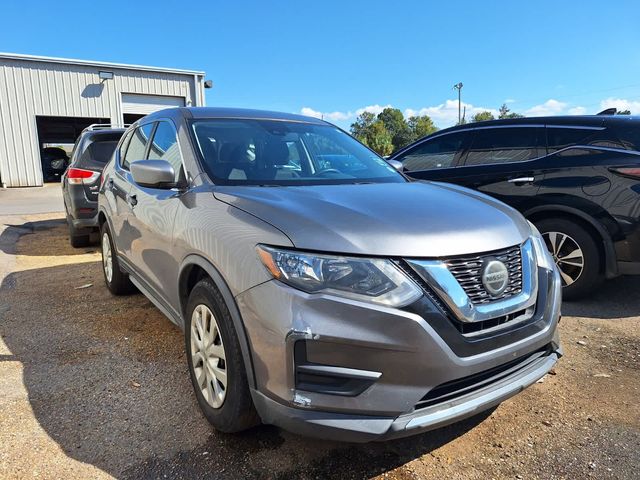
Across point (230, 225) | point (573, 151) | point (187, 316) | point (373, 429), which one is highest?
point (573, 151)

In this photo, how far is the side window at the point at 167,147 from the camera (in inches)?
113

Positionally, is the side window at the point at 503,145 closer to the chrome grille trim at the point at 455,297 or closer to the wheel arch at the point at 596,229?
the wheel arch at the point at 596,229

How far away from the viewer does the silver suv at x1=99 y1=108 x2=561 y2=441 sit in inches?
69.0

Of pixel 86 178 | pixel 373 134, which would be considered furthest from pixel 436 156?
pixel 373 134

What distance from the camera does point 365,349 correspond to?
1738 mm

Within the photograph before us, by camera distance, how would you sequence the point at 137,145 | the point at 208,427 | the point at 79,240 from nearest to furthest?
the point at 208,427, the point at 137,145, the point at 79,240

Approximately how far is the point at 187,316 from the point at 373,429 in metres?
1.22

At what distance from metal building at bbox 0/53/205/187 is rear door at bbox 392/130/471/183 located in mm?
14558

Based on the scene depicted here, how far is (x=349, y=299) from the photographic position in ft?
5.77

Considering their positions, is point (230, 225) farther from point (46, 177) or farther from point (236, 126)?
point (46, 177)

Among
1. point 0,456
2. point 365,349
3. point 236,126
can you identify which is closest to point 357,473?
point 365,349

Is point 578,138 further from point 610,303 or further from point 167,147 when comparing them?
point 167,147

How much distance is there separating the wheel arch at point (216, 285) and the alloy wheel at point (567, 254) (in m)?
3.36

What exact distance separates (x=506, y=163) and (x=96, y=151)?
5.53 m
